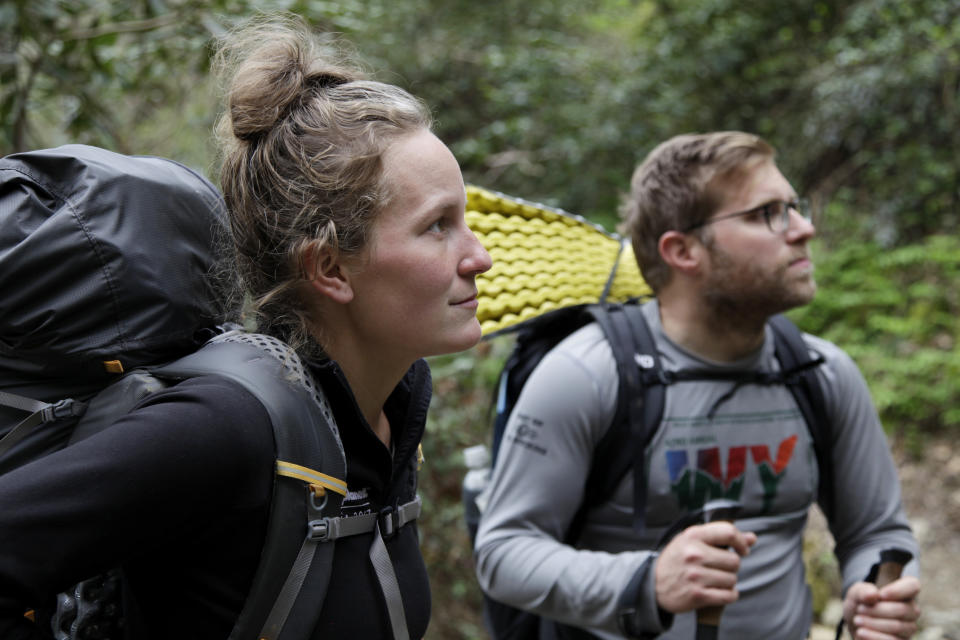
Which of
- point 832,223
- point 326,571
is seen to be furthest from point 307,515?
point 832,223

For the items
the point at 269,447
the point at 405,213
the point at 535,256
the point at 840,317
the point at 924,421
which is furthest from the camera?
the point at 840,317

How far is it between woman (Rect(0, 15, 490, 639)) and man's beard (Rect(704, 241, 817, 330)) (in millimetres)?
1275

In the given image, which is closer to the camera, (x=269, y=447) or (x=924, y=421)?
(x=269, y=447)

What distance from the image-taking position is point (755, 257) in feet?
8.39

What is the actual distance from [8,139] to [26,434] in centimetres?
315

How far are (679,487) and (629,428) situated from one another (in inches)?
8.6

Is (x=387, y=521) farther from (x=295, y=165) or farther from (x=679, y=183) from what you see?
(x=679, y=183)

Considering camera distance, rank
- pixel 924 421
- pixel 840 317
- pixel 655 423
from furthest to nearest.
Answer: pixel 840 317 → pixel 924 421 → pixel 655 423

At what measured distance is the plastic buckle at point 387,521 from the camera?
139 cm

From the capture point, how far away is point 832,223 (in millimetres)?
7984

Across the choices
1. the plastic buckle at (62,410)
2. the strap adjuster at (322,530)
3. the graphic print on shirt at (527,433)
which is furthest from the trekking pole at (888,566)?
the plastic buckle at (62,410)

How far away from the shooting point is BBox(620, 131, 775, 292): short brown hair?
2.65 metres

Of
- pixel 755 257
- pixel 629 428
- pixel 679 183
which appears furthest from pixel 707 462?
pixel 679 183

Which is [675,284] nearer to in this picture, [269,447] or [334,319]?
[334,319]
